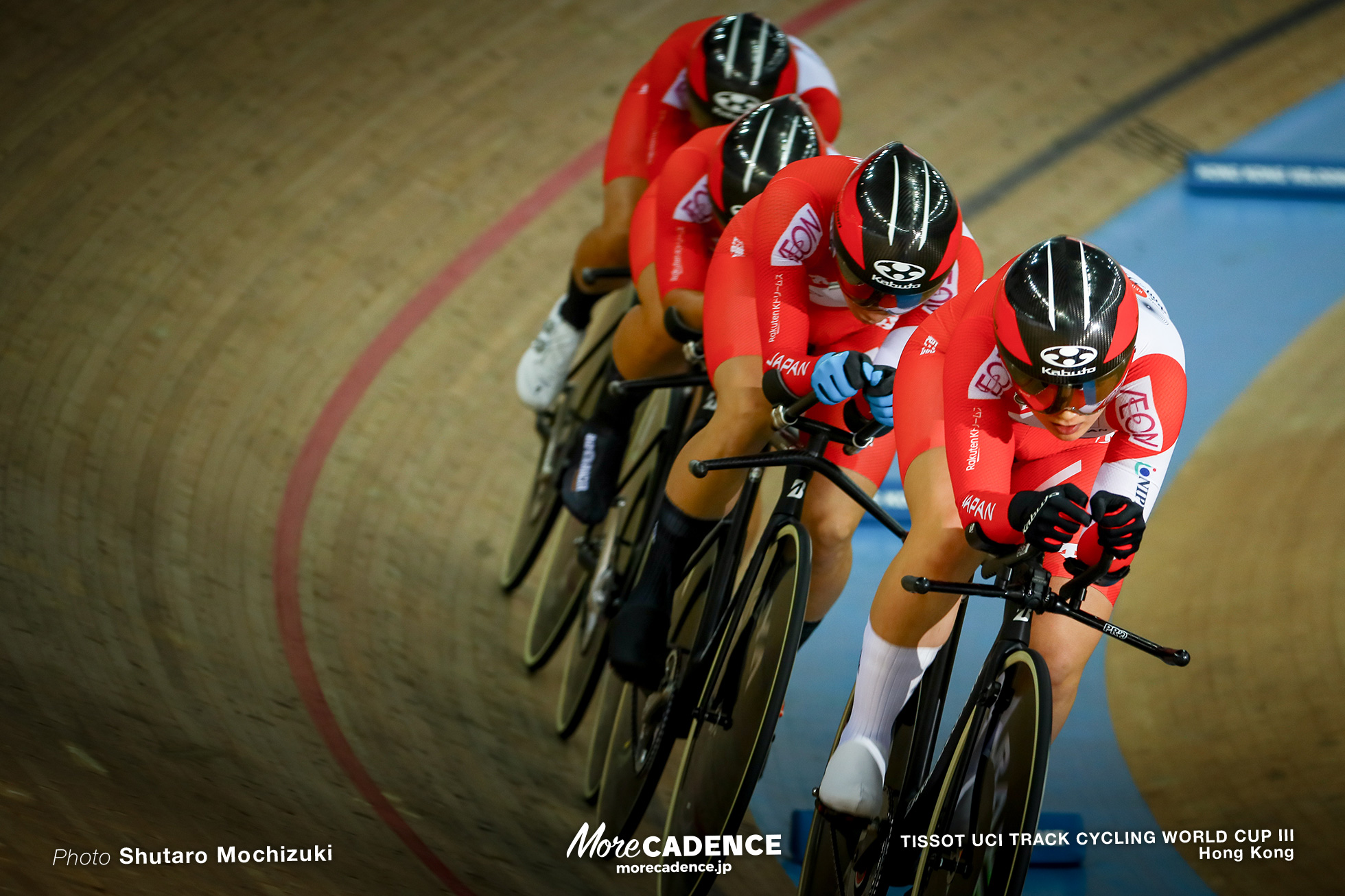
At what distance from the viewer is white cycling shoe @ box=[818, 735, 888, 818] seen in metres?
2.85

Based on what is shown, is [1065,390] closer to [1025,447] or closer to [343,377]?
[1025,447]

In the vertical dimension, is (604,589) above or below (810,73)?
below

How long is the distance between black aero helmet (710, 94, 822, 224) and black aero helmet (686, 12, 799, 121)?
0.46 meters

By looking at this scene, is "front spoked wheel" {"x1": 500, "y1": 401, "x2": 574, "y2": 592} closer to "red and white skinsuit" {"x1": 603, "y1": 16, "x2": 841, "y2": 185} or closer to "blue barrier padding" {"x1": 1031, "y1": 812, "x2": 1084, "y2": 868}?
"red and white skinsuit" {"x1": 603, "y1": 16, "x2": 841, "y2": 185}

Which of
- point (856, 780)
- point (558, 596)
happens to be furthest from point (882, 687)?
point (558, 596)

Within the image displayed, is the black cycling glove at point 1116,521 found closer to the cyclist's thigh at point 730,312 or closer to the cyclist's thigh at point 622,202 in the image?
the cyclist's thigh at point 730,312

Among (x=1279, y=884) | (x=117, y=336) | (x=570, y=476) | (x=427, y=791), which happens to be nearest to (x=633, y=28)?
(x=117, y=336)

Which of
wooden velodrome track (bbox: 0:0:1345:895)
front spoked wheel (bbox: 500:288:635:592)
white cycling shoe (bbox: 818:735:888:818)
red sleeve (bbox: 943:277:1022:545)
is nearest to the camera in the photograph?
red sleeve (bbox: 943:277:1022:545)

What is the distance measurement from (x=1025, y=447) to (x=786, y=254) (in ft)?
2.34

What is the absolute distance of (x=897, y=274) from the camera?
3.00 meters

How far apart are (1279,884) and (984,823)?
1.60 meters

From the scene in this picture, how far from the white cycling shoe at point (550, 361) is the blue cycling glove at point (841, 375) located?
2.12m

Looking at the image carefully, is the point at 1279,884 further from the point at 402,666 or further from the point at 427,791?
the point at 402,666

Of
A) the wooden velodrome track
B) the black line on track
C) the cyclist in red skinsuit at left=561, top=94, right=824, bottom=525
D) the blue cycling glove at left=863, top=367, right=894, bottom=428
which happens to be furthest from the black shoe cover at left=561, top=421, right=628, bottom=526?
the black line on track
